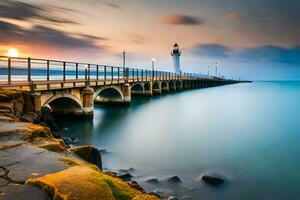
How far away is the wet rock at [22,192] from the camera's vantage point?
372 centimetres

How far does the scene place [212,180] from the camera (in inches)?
404

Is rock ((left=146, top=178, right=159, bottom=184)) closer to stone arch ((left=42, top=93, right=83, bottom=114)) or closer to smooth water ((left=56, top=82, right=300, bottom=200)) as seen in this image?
smooth water ((left=56, top=82, right=300, bottom=200))

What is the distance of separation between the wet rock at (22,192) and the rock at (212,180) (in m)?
7.33

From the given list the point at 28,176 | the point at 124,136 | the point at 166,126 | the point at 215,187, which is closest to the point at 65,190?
the point at 28,176

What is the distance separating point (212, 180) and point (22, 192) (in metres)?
7.71

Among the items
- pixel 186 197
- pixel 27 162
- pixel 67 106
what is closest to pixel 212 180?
pixel 186 197

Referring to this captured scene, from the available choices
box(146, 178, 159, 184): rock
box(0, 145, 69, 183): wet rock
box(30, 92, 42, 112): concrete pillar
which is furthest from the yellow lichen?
box(30, 92, 42, 112): concrete pillar

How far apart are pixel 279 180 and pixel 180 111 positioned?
2384 cm

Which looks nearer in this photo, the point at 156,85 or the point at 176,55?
the point at 156,85

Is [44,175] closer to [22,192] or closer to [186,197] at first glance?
[22,192]

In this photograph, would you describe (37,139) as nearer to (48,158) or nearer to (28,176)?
(48,158)

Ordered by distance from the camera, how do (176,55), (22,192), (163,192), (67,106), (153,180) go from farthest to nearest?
(176,55)
(67,106)
(153,180)
(163,192)
(22,192)

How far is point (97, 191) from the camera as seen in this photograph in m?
3.88

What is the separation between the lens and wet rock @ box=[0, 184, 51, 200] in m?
3.72
